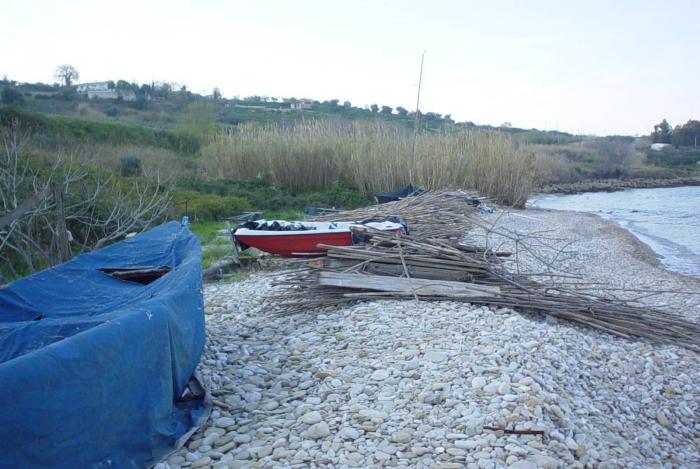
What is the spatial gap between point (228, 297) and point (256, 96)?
6869 cm

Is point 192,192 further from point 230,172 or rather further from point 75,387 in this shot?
point 75,387

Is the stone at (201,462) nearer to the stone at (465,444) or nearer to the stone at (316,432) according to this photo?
the stone at (316,432)

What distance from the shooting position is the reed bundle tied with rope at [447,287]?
6.84 meters

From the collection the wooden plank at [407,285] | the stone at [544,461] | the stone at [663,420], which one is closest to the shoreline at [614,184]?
the wooden plank at [407,285]

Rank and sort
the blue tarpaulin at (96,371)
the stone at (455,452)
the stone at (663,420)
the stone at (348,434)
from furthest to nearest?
1. the stone at (663,420)
2. the stone at (348,434)
3. the stone at (455,452)
4. the blue tarpaulin at (96,371)

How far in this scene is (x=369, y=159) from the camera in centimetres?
1970

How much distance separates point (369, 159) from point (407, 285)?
12944 mm

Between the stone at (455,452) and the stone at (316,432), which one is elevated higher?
the stone at (455,452)

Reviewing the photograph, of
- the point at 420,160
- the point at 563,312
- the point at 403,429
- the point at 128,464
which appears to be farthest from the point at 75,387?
the point at 420,160

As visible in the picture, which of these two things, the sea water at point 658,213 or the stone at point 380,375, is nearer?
the stone at point 380,375

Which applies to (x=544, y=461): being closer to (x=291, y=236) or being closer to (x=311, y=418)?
(x=311, y=418)

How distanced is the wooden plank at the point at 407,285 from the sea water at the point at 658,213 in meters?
9.30

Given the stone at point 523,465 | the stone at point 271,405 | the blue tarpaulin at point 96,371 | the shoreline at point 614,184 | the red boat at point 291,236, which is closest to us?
the blue tarpaulin at point 96,371

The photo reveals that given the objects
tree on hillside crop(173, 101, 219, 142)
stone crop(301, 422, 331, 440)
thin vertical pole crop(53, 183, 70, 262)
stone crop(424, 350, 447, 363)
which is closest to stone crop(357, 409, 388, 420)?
stone crop(301, 422, 331, 440)
